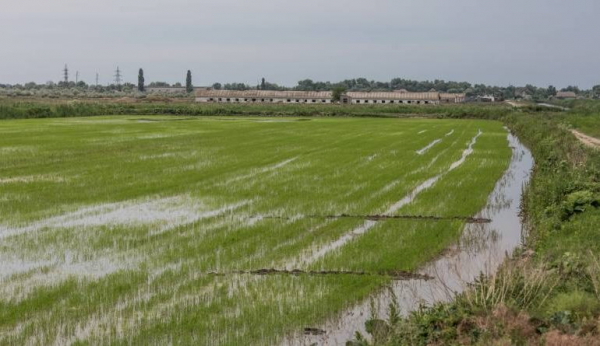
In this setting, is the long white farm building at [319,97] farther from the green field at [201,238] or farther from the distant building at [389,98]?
the green field at [201,238]

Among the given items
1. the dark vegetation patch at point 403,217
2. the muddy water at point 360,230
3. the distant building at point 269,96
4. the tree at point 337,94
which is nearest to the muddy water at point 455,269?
the dark vegetation patch at point 403,217

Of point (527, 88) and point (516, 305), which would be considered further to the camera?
point (527, 88)

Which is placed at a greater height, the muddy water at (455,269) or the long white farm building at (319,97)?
the muddy water at (455,269)

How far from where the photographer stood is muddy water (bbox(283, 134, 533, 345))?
7.68 m

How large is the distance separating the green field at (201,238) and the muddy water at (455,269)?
231 millimetres

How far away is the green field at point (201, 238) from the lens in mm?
7816

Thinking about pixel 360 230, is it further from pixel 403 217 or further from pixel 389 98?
pixel 389 98

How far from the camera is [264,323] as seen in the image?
7.64 meters

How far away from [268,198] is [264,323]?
948 cm

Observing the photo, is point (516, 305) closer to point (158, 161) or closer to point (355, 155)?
point (158, 161)

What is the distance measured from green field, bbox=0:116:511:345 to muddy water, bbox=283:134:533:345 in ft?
0.76

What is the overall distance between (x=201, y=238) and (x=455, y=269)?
444cm

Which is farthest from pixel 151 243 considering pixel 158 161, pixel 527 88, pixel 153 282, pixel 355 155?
pixel 527 88

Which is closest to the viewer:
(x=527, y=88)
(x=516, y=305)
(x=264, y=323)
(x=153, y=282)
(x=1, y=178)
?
(x=516, y=305)
